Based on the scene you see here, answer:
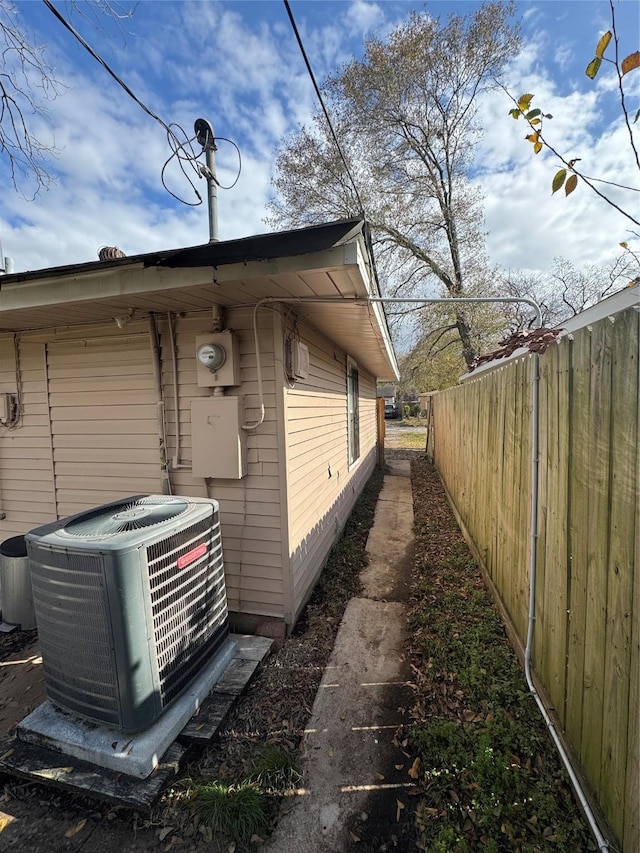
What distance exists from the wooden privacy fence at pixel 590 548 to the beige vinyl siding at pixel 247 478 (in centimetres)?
173

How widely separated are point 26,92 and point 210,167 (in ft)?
4.06

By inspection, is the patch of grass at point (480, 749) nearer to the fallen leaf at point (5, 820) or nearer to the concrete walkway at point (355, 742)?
the concrete walkway at point (355, 742)

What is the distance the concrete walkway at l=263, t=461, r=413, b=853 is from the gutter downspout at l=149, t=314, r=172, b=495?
188cm

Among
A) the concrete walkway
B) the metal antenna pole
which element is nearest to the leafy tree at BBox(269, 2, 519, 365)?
the metal antenna pole

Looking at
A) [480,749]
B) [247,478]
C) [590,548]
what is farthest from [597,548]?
[247,478]

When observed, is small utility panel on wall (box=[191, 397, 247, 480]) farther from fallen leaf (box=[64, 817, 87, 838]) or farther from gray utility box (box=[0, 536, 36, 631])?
fallen leaf (box=[64, 817, 87, 838])

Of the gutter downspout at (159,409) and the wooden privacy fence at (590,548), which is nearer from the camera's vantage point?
the wooden privacy fence at (590,548)

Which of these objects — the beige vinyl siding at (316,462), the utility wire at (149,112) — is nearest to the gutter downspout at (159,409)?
the beige vinyl siding at (316,462)

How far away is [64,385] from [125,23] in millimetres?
2632

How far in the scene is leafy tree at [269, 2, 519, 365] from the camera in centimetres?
1050

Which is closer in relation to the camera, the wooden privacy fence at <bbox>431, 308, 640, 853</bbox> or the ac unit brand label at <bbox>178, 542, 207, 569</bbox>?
the wooden privacy fence at <bbox>431, 308, 640, 853</bbox>

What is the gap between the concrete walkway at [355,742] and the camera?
5.29 feet

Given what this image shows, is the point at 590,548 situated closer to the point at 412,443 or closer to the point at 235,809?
the point at 235,809

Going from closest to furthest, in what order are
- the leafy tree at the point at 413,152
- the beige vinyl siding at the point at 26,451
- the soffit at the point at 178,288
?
the soffit at the point at 178,288 < the beige vinyl siding at the point at 26,451 < the leafy tree at the point at 413,152
